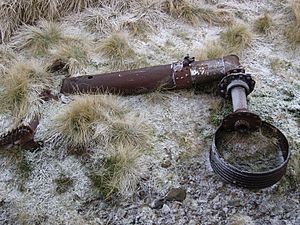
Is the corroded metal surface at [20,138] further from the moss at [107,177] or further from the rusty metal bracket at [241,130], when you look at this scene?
the rusty metal bracket at [241,130]

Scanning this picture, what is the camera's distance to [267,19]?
4.55m

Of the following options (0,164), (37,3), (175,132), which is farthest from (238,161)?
(37,3)

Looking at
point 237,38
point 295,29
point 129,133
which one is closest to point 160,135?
point 129,133

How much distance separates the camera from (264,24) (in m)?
4.50

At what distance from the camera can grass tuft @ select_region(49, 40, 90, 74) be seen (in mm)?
4016

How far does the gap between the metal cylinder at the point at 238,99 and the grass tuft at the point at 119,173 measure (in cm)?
84

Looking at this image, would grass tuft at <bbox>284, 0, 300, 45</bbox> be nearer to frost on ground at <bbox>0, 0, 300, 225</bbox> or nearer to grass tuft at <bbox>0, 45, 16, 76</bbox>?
frost on ground at <bbox>0, 0, 300, 225</bbox>

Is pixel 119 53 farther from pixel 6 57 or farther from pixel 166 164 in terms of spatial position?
pixel 166 164

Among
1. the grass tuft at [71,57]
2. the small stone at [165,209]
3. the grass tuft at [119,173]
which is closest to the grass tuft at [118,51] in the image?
the grass tuft at [71,57]

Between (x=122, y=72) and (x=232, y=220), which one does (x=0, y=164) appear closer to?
(x=122, y=72)

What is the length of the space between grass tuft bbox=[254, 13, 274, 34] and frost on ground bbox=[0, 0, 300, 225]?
3 cm

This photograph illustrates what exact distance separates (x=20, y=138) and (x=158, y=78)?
4.16 feet

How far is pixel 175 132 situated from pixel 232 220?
0.91 m

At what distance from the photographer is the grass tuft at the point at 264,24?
449 centimetres
